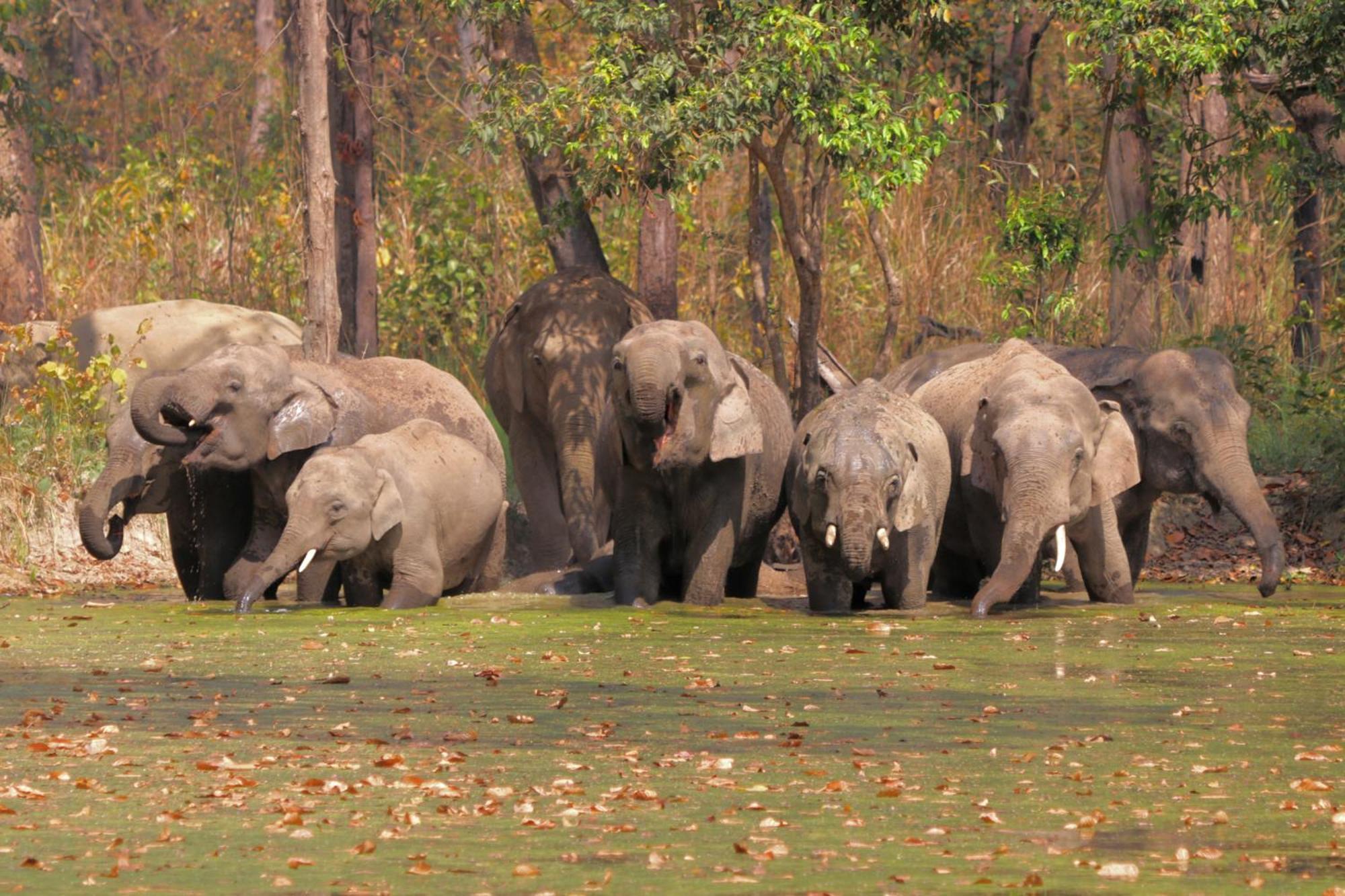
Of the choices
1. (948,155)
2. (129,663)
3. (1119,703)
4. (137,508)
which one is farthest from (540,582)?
(948,155)

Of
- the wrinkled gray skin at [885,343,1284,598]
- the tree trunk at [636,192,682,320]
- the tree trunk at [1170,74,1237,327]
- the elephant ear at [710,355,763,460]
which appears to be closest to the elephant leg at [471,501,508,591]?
the elephant ear at [710,355,763,460]

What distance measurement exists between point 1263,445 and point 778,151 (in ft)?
14.7

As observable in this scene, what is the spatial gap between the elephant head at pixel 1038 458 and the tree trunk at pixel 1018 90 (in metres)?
11.8

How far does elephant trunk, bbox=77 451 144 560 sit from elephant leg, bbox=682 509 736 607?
360cm

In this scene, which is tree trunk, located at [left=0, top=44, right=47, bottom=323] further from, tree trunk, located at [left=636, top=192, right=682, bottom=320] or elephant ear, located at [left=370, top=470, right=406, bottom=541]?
elephant ear, located at [left=370, top=470, right=406, bottom=541]

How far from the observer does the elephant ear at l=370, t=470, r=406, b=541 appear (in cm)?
1498

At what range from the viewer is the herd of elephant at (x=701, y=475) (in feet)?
49.1

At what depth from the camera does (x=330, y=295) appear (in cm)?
1938

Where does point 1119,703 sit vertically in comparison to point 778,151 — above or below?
below

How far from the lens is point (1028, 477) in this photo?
49.0 feet

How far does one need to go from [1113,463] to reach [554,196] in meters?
7.05

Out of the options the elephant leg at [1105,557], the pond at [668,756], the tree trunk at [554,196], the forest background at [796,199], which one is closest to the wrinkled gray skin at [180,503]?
the forest background at [796,199]

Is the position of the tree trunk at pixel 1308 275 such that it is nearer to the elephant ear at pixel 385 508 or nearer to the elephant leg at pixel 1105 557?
the elephant leg at pixel 1105 557

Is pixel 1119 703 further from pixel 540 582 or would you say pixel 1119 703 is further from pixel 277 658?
pixel 540 582
